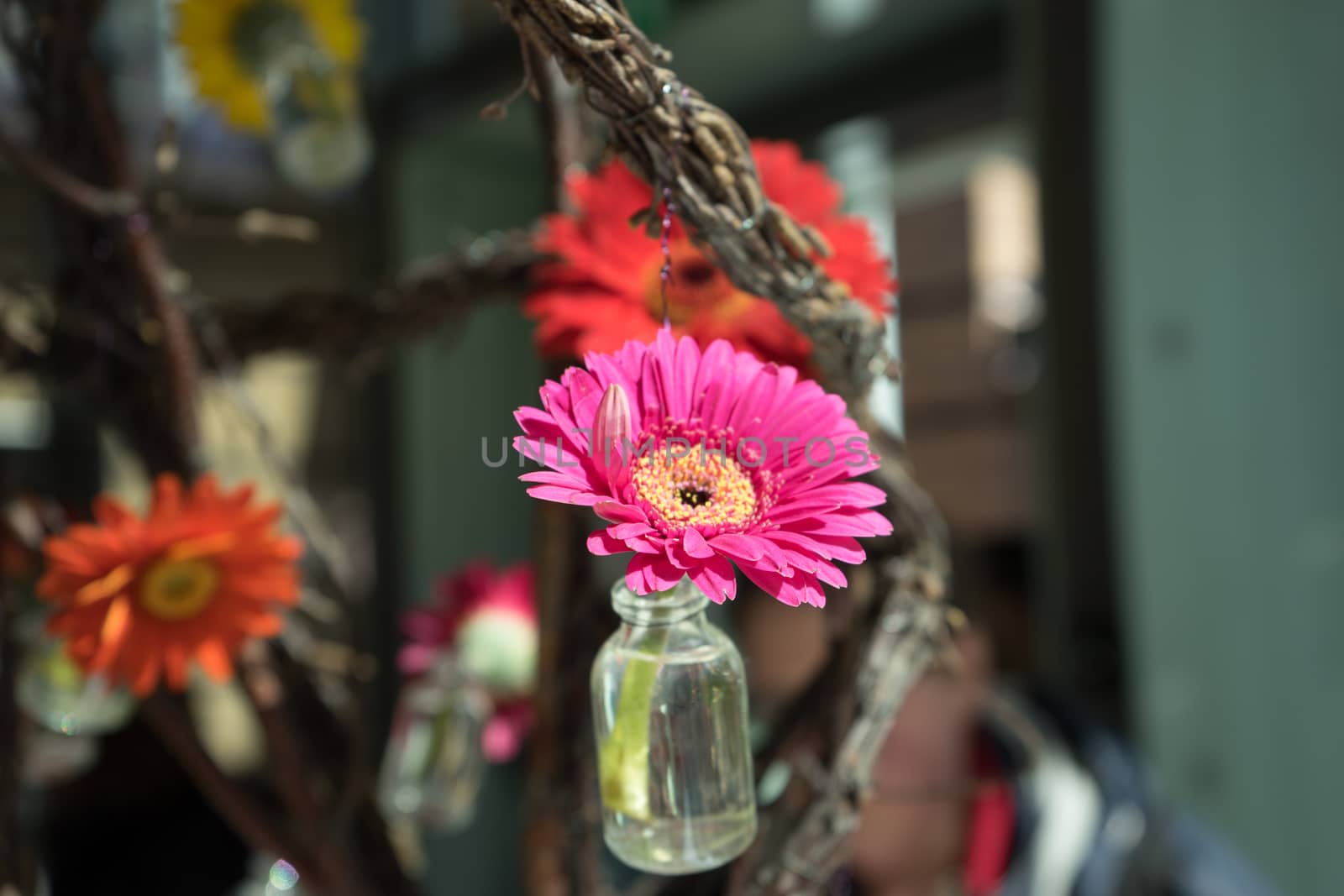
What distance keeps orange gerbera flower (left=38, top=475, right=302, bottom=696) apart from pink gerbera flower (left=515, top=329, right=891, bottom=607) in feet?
0.49

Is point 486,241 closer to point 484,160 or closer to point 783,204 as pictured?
point 783,204

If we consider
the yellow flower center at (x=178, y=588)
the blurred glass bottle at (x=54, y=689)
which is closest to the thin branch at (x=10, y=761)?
the blurred glass bottle at (x=54, y=689)

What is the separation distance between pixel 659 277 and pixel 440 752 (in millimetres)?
247

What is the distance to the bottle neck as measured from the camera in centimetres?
19

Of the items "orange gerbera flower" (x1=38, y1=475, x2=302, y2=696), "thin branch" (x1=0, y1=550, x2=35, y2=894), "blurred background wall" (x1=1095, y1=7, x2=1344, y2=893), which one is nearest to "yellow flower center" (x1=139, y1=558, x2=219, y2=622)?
"orange gerbera flower" (x1=38, y1=475, x2=302, y2=696)

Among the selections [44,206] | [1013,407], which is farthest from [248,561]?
[1013,407]

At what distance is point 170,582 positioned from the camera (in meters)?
0.28

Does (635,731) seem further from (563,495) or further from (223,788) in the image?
(223,788)

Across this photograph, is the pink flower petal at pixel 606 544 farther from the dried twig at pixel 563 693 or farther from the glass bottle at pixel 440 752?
the glass bottle at pixel 440 752

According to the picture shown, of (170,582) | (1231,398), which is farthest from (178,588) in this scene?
(1231,398)

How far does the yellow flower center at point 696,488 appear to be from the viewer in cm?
16

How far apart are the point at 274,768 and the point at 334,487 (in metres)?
0.91

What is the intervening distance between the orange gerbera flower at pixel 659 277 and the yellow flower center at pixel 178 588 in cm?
12

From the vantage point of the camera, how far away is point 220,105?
0.41 m
